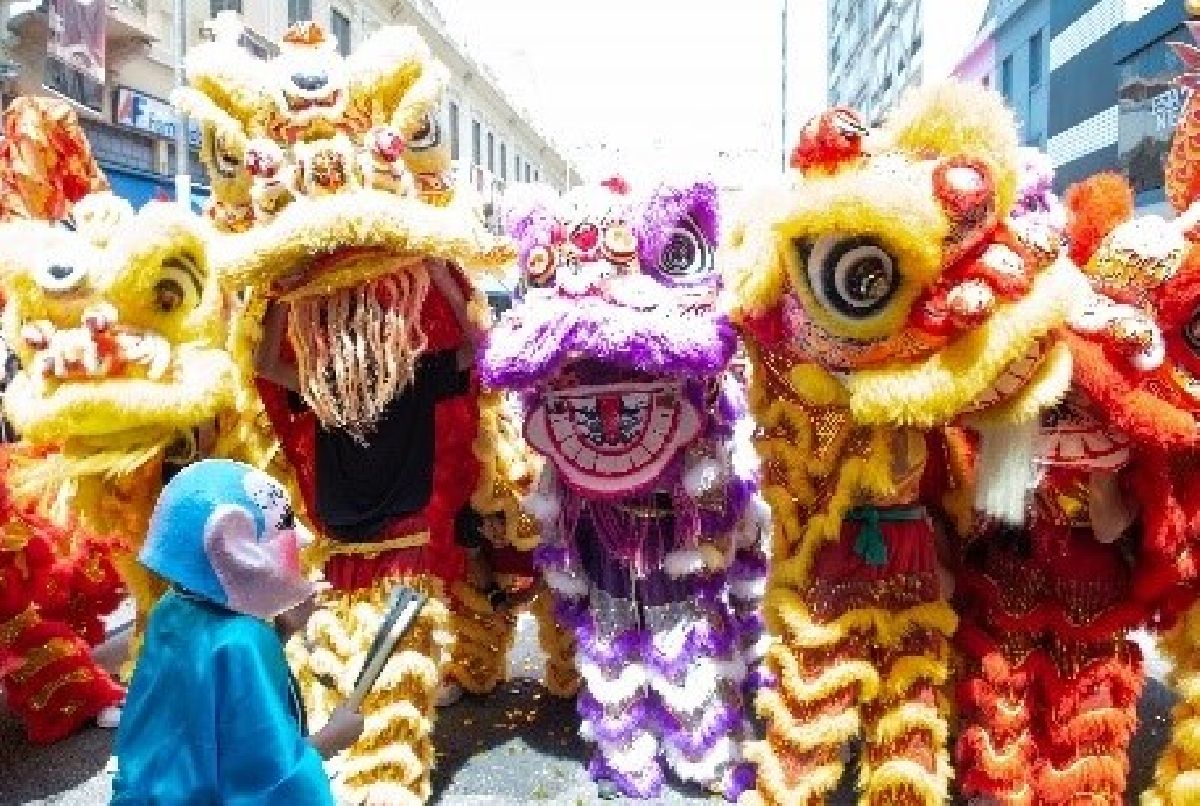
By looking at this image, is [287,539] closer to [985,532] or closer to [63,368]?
[63,368]

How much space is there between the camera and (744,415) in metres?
3.37

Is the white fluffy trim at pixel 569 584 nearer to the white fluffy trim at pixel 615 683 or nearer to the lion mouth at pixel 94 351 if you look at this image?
the white fluffy trim at pixel 615 683

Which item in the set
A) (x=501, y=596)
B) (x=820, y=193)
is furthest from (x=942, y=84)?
(x=501, y=596)

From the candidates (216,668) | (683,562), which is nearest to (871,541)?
(683,562)

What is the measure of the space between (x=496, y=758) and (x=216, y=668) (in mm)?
1837

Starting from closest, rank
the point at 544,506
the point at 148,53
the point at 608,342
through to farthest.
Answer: the point at 608,342 < the point at 544,506 < the point at 148,53

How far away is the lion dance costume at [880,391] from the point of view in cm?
242

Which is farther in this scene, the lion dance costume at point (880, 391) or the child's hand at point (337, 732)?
the lion dance costume at point (880, 391)

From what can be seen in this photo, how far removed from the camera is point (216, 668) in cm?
181

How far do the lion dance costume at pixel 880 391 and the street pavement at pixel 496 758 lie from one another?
50 centimetres

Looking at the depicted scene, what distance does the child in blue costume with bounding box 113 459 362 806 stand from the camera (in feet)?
5.92

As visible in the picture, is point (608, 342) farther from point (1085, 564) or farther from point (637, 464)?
point (1085, 564)

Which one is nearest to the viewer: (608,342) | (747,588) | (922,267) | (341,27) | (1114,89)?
(922,267)

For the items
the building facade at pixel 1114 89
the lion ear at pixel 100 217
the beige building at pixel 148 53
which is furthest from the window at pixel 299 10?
the lion ear at pixel 100 217
